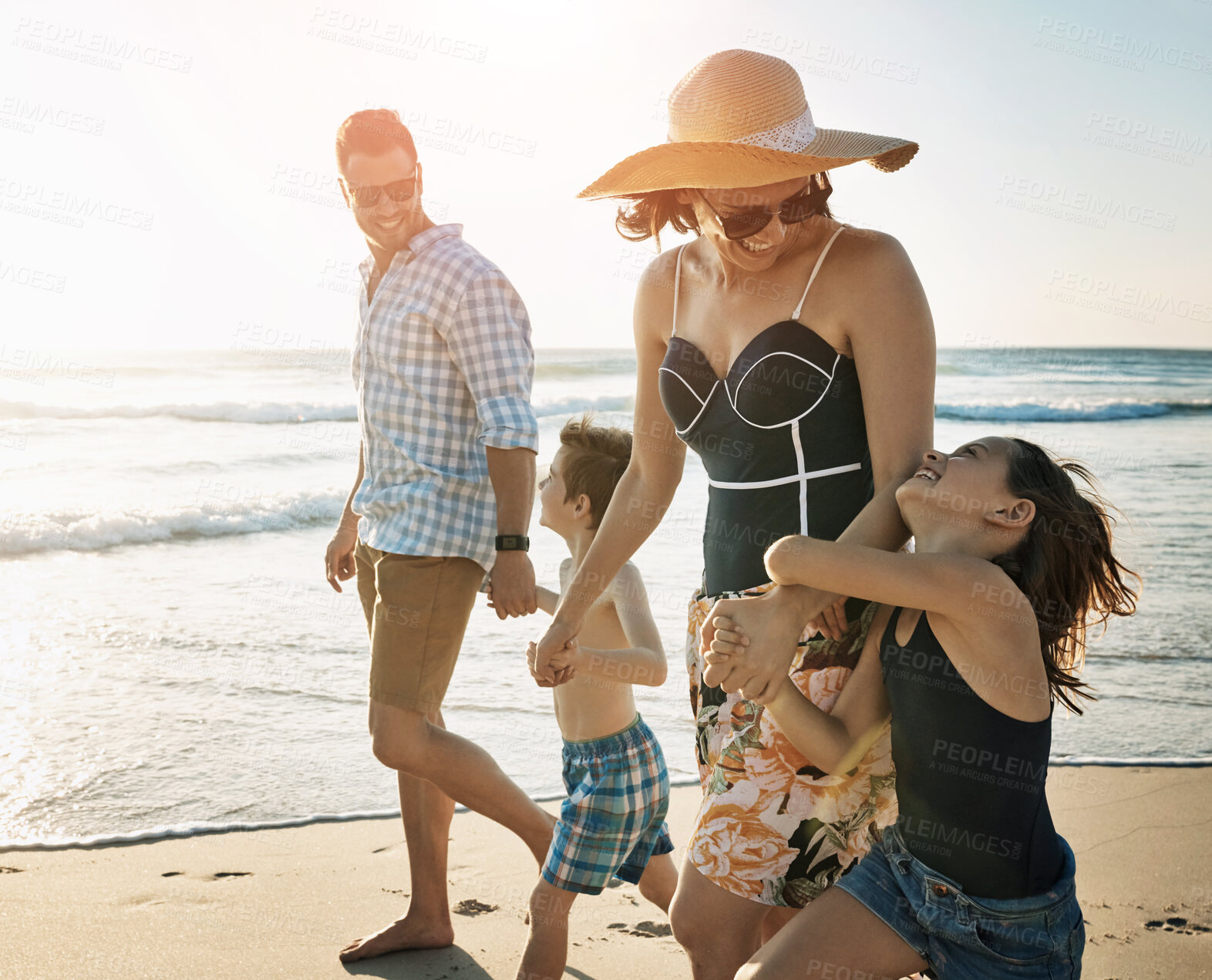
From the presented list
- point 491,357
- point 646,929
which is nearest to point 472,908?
point 646,929

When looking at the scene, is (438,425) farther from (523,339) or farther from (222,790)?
(222,790)

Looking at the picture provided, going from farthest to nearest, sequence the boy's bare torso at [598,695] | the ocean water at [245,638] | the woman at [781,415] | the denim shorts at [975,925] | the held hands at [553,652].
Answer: the ocean water at [245,638]
the boy's bare torso at [598,695]
the held hands at [553,652]
the woman at [781,415]
the denim shorts at [975,925]

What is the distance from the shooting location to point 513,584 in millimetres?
2693

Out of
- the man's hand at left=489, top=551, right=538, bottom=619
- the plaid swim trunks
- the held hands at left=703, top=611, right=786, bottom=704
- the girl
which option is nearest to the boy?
the plaid swim trunks

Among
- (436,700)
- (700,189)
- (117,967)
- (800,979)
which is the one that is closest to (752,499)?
(700,189)

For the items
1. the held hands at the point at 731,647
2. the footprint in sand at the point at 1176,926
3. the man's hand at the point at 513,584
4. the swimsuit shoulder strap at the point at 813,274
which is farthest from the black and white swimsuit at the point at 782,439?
the footprint in sand at the point at 1176,926

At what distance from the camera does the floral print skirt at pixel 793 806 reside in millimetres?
1829

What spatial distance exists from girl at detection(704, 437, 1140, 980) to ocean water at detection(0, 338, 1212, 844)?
94.1 inches

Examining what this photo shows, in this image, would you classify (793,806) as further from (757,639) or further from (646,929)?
(646,929)

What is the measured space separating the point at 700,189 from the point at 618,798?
145cm

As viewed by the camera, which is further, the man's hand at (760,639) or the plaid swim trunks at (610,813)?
the plaid swim trunks at (610,813)

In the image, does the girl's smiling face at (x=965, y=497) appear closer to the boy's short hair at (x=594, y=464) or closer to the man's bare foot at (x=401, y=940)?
the boy's short hair at (x=594, y=464)

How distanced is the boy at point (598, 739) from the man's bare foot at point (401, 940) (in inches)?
16.0

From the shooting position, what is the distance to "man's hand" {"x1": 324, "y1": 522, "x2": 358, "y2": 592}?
3.25 metres
